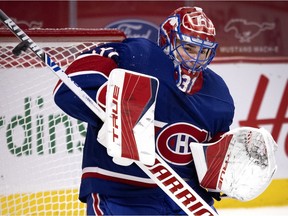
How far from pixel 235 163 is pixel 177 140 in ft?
0.62

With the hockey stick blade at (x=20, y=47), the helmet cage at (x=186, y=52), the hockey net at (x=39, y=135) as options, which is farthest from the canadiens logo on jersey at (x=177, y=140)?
the hockey net at (x=39, y=135)

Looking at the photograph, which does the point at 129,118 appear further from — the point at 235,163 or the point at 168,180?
the point at 235,163

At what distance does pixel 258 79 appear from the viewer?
433 centimetres

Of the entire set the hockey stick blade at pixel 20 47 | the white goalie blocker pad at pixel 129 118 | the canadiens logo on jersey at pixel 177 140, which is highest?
the hockey stick blade at pixel 20 47

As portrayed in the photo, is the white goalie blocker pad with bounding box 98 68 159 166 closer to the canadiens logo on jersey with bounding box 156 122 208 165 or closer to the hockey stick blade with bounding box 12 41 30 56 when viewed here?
the canadiens logo on jersey with bounding box 156 122 208 165

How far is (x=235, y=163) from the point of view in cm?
238

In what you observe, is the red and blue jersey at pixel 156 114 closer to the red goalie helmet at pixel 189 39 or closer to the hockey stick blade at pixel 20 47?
the red goalie helmet at pixel 189 39

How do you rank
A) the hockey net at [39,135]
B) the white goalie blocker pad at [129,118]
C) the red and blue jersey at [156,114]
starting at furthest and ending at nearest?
1. the hockey net at [39,135]
2. the red and blue jersey at [156,114]
3. the white goalie blocker pad at [129,118]

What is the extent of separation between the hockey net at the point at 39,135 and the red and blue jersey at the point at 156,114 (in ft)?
1.52

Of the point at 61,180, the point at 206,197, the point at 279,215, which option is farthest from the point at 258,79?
the point at 206,197

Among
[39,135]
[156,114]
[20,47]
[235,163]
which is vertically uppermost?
[20,47]

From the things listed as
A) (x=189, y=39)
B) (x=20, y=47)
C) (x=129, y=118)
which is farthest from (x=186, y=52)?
(x=20, y=47)

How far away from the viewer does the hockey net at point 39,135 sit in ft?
9.13

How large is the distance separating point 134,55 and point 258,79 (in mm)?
2166
